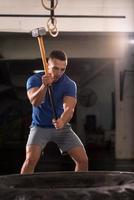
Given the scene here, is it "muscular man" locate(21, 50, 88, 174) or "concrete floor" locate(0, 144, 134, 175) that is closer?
"muscular man" locate(21, 50, 88, 174)

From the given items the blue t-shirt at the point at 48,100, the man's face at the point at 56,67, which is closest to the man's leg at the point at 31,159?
the blue t-shirt at the point at 48,100

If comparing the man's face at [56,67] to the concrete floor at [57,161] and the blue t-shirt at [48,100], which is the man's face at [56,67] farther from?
the concrete floor at [57,161]

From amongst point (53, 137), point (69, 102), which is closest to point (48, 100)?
point (69, 102)

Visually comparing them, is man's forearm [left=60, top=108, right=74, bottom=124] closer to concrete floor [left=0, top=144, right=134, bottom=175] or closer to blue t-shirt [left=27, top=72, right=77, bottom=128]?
blue t-shirt [left=27, top=72, right=77, bottom=128]

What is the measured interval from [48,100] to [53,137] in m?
0.25

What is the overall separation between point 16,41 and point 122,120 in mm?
2260

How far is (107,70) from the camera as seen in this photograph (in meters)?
7.28

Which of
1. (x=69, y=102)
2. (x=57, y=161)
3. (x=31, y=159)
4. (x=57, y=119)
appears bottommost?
(x=57, y=161)

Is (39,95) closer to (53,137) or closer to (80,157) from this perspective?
(53,137)

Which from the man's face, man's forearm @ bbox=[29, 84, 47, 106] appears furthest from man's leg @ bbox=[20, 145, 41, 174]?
the man's face

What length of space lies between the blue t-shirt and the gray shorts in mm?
43

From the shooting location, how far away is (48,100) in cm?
292

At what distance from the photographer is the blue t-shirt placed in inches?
114

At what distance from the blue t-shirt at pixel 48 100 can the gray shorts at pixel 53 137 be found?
0.14 ft
